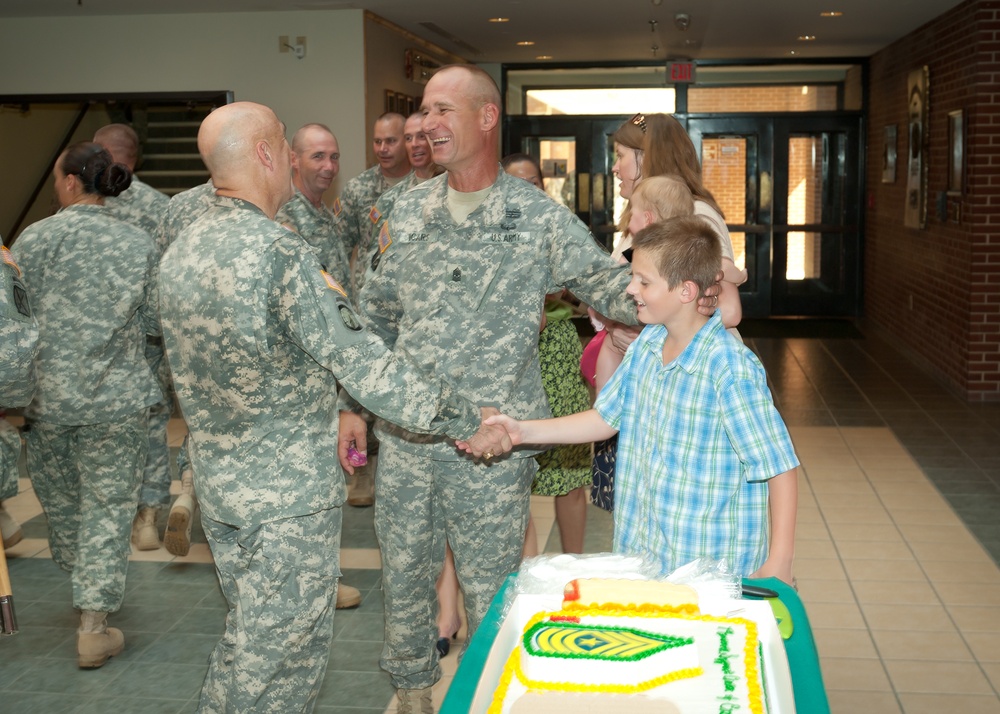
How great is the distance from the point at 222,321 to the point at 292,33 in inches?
292

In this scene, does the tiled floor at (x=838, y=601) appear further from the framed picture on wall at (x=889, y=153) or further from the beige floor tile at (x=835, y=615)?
the framed picture on wall at (x=889, y=153)

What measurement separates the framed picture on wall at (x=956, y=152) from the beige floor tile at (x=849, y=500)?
3.65 meters

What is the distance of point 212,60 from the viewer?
29.8 feet

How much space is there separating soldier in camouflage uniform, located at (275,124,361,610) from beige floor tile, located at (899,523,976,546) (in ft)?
8.50

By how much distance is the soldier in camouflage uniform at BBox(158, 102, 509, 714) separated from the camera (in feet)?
7.29

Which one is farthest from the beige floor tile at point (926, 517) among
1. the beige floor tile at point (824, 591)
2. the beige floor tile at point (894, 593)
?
the beige floor tile at point (824, 591)

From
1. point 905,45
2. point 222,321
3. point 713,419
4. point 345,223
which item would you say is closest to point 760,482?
point 713,419

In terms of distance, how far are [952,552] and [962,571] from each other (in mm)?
244

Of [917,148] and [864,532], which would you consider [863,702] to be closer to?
[864,532]

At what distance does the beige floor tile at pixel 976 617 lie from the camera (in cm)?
392

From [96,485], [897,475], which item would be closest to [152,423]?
[96,485]

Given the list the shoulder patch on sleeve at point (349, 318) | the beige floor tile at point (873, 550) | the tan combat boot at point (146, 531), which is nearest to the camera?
the shoulder patch on sleeve at point (349, 318)

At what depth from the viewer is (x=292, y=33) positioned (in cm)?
905

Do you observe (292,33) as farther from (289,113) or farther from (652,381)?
(652,381)
